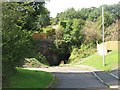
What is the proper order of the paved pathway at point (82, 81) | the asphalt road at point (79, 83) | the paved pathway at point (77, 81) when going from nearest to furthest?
the paved pathway at point (82, 81) → the asphalt road at point (79, 83) → the paved pathway at point (77, 81)

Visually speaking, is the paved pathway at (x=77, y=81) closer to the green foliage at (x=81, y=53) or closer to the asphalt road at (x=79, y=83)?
the asphalt road at (x=79, y=83)

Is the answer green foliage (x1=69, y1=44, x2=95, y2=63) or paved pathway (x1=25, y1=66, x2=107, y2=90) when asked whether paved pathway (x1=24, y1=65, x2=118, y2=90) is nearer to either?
paved pathway (x1=25, y1=66, x2=107, y2=90)

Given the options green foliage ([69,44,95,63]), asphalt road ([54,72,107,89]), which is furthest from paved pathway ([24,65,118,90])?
green foliage ([69,44,95,63])

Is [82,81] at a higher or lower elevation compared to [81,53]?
higher

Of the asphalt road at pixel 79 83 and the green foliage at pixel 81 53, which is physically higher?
the asphalt road at pixel 79 83

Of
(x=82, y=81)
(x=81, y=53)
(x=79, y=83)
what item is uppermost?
(x=79, y=83)

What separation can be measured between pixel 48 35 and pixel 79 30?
6930 millimetres

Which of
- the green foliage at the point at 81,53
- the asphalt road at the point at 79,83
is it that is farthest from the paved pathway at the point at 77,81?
the green foliage at the point at 81,53

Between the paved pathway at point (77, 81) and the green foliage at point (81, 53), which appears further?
the green foliage at point (81, 53)

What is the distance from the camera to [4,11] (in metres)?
11.6

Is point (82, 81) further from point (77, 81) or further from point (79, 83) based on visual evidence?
point (79, 83)

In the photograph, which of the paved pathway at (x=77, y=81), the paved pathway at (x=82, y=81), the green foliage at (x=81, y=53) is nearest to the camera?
the paved pathway at (x=82, y=81)

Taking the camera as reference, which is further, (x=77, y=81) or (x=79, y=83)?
(x=77, y=81)

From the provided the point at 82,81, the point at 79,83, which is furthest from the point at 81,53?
the point at 79,83
